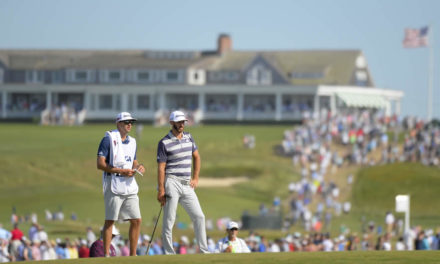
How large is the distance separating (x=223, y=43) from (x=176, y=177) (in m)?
82.4

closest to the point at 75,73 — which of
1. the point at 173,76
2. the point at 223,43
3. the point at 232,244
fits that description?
the point at 173,76

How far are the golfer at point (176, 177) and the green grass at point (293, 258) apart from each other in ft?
3.15

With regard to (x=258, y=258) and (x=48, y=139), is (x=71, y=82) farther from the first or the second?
(x=258, y=258)

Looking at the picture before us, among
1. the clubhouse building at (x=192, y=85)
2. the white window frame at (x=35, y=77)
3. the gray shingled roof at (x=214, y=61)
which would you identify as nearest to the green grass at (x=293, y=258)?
the clubhouse building at (x=192, y=85)

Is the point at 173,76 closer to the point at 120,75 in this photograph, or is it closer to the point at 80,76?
the point at 120,75

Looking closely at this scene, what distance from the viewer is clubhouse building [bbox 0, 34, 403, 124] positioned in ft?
282

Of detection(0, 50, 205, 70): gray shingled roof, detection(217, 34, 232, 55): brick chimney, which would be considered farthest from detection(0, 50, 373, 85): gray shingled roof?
detection(217, 34, 232, 55): brick chimney

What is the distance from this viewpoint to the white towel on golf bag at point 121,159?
1449 centimetres

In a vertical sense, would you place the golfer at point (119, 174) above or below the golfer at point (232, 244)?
above

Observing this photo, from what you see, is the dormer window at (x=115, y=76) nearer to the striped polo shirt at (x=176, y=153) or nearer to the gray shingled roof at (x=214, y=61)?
the gray shingled roof at (x=214, y=61)

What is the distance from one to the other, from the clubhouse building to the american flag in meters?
12.9

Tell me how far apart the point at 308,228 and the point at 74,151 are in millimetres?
18382

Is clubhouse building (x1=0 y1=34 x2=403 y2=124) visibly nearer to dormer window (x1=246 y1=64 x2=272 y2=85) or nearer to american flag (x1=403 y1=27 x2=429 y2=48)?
dormer window (x1=246 y1=64 x2=272 y2=85)

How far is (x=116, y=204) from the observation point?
14586mm
